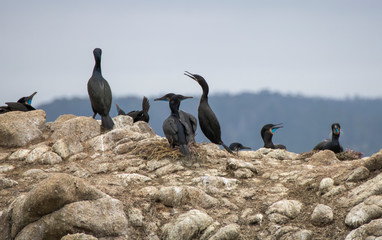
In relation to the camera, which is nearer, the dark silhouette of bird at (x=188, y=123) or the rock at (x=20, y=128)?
the dark silhouette of bird at (x=188, y=123)

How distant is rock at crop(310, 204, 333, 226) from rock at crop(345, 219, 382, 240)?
0.69 m

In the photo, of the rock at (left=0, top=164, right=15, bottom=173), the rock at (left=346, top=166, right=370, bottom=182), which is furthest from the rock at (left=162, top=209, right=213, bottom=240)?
the rock at (left=0, top=164, right=15, bottom=173)

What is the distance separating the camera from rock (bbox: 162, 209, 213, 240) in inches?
298

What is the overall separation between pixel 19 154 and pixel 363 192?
8077mm

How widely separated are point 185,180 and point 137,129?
4.99m

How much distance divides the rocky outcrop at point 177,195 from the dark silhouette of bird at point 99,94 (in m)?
2.28

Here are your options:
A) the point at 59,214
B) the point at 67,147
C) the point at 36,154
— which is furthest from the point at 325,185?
the point at 36,154

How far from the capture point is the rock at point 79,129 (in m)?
13.0

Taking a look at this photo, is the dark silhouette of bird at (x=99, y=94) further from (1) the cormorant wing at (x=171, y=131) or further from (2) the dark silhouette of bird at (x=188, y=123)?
(1) the cormorant wing at (x=171, y=131)

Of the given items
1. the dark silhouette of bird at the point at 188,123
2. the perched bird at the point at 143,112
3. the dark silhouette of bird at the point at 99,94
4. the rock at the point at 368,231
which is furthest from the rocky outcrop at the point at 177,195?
the perched bird at the point at 143,112

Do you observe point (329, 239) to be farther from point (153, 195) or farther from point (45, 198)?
point (45, 198)

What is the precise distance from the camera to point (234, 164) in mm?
10164

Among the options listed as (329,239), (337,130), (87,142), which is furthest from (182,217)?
(337,130)

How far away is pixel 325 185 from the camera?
8727 millimetres
